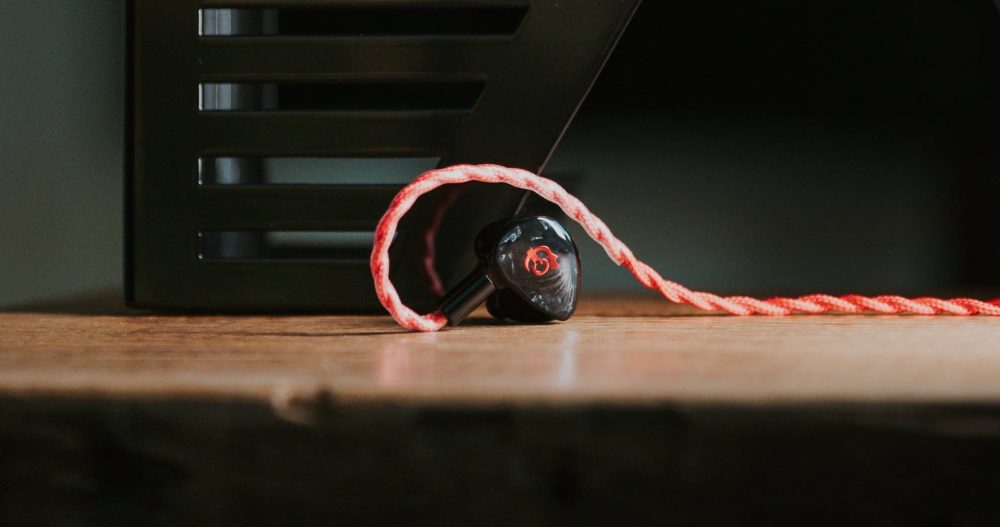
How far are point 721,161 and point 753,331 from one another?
1.51ft

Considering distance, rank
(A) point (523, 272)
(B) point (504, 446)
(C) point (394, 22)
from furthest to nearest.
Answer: (C) point (394, 22), (A) point (523, 272), (B) point (504, 446)

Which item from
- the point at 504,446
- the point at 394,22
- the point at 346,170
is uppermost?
the point at 394,22

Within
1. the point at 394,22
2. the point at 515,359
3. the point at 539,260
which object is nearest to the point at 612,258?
the point at 539,260

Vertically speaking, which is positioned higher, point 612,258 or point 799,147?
point 799,147

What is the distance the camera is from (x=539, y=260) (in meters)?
0.51

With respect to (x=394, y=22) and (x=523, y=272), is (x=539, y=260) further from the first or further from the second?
(x=394, y=22)

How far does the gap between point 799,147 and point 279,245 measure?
606 mm

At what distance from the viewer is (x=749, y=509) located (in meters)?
0.29

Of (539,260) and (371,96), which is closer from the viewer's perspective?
(539,260)

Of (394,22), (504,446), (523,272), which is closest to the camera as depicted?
(504,446)

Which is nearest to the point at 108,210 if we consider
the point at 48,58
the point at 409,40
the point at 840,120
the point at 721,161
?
the point at 48,58

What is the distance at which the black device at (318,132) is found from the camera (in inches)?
22.9

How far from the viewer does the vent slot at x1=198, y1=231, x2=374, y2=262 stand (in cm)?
61

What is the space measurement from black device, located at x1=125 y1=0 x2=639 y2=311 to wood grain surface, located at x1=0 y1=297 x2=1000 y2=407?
4cm
